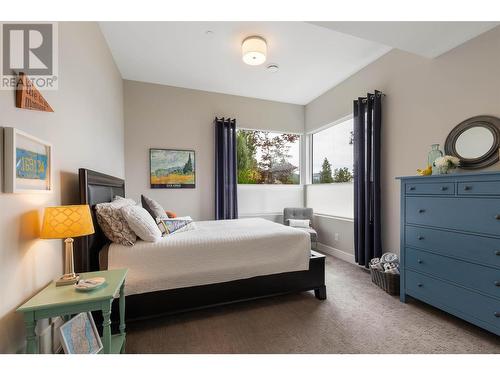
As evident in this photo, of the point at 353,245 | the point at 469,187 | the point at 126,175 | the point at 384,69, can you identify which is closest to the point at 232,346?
the point at 469,187

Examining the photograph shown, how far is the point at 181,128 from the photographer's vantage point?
3.91 meters

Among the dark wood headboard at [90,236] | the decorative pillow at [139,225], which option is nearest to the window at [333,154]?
the decorative pillow at [139,225]

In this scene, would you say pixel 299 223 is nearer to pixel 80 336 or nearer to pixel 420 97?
pixel 420 97

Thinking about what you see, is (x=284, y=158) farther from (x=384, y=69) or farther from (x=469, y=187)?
(x=469, y=187)

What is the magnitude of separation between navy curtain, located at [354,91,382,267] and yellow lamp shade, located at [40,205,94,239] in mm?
2991

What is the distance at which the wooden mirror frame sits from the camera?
6.34ft

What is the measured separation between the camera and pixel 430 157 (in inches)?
91.6

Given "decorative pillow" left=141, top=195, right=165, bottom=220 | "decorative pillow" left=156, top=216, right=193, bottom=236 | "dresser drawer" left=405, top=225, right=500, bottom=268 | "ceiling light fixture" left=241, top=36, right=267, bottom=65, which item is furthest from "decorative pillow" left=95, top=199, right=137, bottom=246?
"dresser drawer" left=405, top=225, right=500, bottom=268

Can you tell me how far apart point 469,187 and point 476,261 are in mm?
551

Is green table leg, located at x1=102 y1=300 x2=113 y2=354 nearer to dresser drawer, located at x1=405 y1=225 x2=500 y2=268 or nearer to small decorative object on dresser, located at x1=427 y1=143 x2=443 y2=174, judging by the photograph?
→ dresser drawer, located at x1=405 y1=225 x2=500 y2=268

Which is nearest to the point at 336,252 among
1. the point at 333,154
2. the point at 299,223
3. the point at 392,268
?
the point at 299,223

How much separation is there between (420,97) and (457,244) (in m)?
1.64

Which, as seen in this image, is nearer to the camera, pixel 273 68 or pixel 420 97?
pixel 420 97

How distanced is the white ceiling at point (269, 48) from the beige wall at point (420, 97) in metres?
0.14
